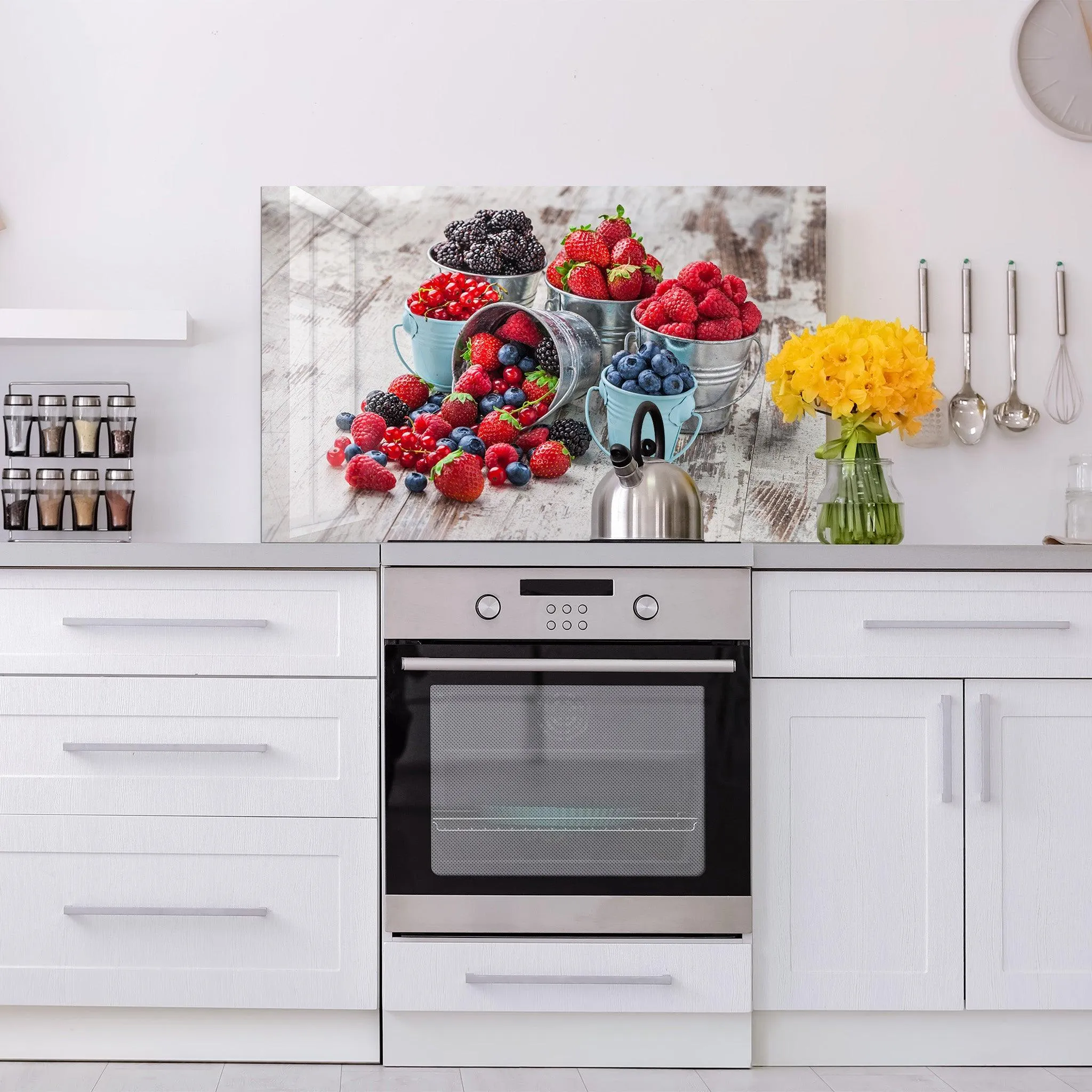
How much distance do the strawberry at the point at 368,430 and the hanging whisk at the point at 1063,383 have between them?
1498 millimetres

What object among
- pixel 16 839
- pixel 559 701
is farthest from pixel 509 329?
pixel 16 839

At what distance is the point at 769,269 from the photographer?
7.84ft

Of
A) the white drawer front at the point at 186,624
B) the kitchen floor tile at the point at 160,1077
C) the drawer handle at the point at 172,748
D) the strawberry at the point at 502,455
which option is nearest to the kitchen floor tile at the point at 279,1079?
the kitchen floor tile at the point at 160,1077

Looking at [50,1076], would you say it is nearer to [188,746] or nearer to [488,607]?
[188,746]

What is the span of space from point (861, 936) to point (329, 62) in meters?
2.12

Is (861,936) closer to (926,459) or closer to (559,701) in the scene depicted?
(559,701)

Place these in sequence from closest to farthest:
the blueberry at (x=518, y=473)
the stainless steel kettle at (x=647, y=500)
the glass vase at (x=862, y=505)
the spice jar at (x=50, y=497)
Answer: the stainless steel kettle at (x=647, y=500), the glass vase at (x=862, y=505), the spice jar at (x=50, y=497), the blueberry at (x=518, y=473)

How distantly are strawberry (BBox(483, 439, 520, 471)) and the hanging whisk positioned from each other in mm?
1207

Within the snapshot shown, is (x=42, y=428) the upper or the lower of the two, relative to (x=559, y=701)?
upper

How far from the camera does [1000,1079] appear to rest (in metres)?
1.83

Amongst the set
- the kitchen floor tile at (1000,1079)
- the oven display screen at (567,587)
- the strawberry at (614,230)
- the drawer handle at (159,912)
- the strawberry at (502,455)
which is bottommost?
the kitchen floor tile at (1000,1079)

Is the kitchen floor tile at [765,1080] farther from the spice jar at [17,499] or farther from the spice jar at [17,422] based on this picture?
the spice jar at [17,422]

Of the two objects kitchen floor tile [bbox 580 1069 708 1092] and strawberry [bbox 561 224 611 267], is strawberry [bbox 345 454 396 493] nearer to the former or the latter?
strawberry [bbox 561 224 611 267]

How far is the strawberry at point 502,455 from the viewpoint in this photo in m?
2.36
